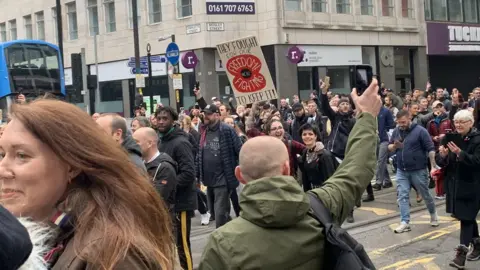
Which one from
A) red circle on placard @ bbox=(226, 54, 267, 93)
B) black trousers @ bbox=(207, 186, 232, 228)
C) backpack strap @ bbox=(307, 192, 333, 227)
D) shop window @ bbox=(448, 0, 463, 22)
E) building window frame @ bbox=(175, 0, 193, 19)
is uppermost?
shop window @ bbox=(448, 0, 463, 22)

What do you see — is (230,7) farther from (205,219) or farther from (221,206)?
(221,206)

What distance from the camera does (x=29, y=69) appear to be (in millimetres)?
21781

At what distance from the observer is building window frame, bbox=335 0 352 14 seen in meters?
33.8

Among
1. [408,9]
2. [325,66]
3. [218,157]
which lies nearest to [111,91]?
[325,66]

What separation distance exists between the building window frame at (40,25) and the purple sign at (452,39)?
2458cm

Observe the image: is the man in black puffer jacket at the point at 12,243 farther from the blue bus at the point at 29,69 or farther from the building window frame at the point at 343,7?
the building window frame at the point at 343,7

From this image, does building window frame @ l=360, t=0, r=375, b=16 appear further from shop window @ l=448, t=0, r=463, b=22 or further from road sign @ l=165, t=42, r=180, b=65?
road sign @ l=165, t=42, r=180, b=65

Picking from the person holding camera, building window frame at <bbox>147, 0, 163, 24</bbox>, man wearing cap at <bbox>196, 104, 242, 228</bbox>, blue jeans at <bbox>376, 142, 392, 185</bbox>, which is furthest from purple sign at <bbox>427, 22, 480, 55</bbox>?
man wearing cap at <bbox>196, 104, 242, 228</bbox>

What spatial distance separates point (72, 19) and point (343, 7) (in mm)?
16865

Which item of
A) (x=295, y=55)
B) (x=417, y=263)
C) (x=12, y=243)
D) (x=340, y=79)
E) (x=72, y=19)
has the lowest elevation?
(x=417, y=263)

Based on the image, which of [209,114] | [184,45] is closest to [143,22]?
[184,45]

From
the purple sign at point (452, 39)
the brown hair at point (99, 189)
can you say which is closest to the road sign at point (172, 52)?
the brown hair at point (99, 189)

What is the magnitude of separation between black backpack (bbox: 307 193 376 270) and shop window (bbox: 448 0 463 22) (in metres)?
41.3

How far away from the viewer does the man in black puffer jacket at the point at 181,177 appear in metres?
6.43
